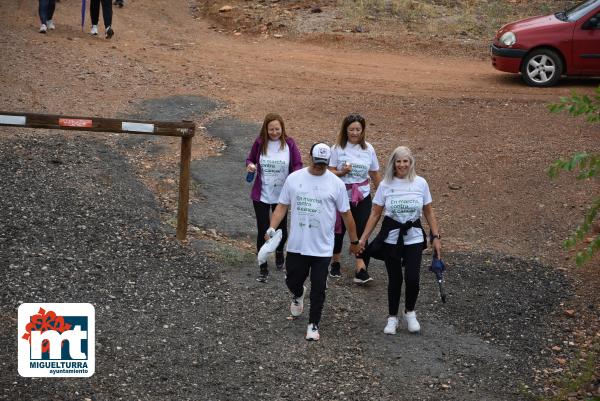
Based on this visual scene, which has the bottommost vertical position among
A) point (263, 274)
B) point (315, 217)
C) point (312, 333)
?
point (312, 333)

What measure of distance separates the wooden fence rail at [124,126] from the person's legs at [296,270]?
2.34 meters

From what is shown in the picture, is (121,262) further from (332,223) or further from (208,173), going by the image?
(208,173)

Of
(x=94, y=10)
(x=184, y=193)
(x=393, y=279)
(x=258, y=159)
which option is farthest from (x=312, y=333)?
(x=94, y=10)

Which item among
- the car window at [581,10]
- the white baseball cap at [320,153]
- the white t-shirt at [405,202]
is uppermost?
the car window at [581,10]

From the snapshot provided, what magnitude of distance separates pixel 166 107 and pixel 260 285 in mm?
7056

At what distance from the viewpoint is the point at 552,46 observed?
55.7 feet

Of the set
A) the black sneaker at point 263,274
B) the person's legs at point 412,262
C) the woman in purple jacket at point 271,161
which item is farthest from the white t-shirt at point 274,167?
the person's legs at point 412,262

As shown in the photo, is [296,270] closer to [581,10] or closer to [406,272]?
[406,272]

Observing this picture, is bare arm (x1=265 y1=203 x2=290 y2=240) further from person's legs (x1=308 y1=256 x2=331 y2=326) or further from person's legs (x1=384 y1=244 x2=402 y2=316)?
person's legs (x1=384 y1=244 x2=402 y2=316)

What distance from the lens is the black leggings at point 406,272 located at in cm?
841

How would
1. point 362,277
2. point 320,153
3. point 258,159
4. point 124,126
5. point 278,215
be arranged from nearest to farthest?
point 320,153
point 278,215
point 258,159
point 362,277
point 124,126

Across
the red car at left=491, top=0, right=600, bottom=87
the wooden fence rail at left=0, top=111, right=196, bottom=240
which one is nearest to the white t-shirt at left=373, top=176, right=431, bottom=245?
the wooden fence rail at left=0, top=111, right=196, bottom=240

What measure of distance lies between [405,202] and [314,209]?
830 millimetres

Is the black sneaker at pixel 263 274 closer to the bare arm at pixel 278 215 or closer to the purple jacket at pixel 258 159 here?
the purple jacket at pixel 258 159
